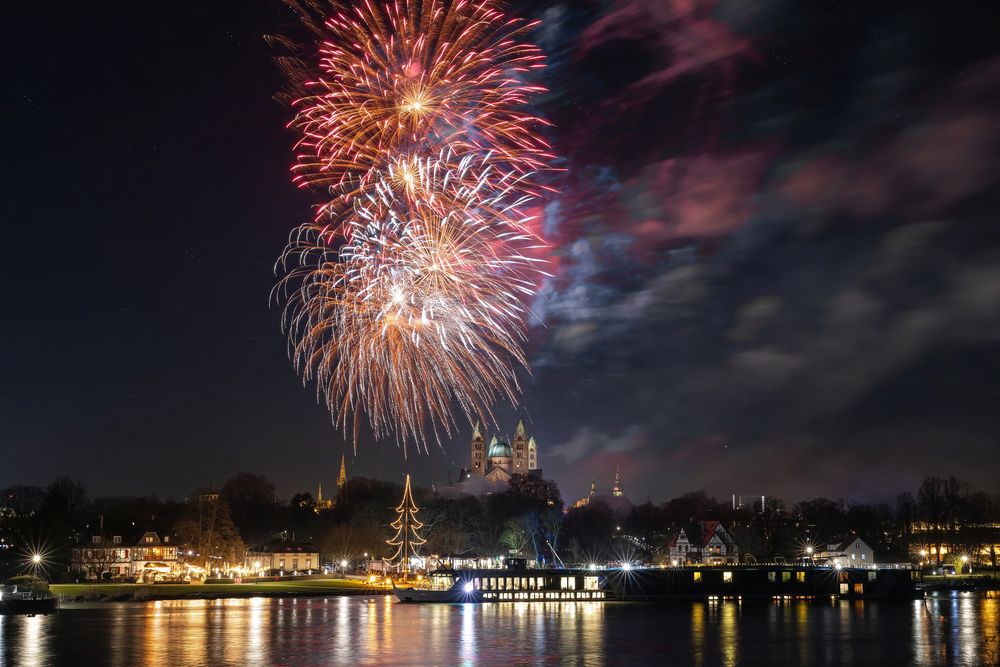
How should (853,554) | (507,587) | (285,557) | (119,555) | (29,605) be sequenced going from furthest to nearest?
(285,557)
(853,554)
(119,555)
(507,587)
(29,605)

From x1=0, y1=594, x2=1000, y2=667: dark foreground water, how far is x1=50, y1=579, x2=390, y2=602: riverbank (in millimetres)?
5649

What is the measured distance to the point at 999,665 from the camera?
47.3 meters

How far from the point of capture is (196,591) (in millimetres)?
97438

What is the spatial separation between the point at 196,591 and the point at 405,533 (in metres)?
23.7

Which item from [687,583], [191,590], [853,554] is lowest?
[853,554]

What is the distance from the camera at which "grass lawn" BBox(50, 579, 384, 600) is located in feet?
302

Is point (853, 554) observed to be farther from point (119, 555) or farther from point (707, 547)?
point (119, 555)

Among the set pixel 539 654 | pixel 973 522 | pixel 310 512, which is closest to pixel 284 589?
pixel 539 654

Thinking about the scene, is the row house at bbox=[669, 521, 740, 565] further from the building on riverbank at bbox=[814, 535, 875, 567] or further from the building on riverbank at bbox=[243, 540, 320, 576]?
the building on riverbank at bbox=[243, 540, 320, 576]

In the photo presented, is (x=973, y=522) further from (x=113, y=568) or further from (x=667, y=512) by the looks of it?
(x=113, y=568)

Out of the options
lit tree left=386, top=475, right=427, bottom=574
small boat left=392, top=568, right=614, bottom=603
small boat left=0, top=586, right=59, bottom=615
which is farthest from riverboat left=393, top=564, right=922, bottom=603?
small boat left=0, top=586, right=59, bottom=615

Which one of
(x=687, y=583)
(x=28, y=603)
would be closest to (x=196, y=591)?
(x=28, y=603)

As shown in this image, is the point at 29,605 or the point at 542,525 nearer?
the point at 29,605

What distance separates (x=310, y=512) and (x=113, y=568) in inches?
1850
